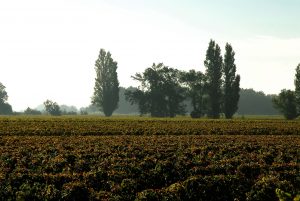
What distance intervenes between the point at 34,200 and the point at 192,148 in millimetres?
11567

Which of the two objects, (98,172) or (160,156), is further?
(160,156)

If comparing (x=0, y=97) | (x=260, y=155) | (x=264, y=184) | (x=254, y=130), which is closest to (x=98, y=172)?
(x=264, y=184)

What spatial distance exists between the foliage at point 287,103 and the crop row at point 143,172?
205ft

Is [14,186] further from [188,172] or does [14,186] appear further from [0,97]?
[0,97]

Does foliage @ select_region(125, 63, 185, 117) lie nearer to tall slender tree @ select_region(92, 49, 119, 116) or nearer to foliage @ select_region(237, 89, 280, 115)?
tall slender tree @ select_region(92, 49, 119, 116)

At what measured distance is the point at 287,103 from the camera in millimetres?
84750

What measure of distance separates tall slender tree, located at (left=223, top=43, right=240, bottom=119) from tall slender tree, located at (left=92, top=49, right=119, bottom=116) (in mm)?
30670

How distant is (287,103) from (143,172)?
7222 cm

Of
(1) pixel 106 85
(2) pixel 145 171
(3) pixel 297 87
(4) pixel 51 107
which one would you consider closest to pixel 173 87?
(1) pixel 106 85

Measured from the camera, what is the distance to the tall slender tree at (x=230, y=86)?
8375cm

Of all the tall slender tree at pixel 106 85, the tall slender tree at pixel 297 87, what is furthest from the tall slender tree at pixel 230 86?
the tall slender tree at pixel 106 85

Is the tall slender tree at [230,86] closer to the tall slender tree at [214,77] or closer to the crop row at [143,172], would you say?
the tall slender tree at [214,77]

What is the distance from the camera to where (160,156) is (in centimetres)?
2183

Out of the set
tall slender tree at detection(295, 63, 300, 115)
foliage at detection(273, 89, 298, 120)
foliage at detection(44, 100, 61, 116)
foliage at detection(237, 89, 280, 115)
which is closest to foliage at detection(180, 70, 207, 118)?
foliage at detection(273, 89, 298, 120)
